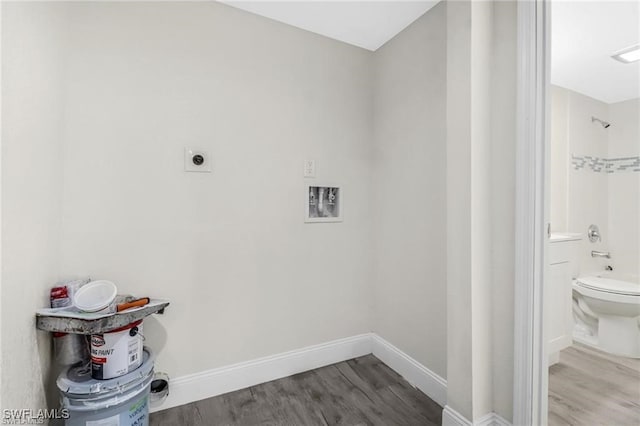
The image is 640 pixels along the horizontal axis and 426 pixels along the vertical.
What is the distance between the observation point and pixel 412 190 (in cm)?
192

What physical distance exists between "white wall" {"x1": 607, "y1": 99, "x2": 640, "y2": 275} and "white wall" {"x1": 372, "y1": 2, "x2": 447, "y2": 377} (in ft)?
9.48

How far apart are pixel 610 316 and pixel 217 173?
336 centimetres

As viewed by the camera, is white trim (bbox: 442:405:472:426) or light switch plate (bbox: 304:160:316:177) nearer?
white trim (bbox: 442:405:472:426)

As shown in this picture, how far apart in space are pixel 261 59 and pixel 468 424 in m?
2.36

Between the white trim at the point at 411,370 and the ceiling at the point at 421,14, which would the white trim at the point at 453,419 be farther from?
the ceiling at the point at 421,14

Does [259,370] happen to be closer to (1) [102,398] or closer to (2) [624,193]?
(1) [102,398]

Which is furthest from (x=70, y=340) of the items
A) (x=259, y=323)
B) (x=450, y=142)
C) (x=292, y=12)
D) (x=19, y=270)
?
(x=292, y=12)

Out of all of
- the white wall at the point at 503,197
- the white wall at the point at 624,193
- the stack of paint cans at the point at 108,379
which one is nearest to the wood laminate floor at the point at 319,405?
the stack of paint cans at the point at 108,379

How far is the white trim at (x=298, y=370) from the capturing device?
166 centimetres

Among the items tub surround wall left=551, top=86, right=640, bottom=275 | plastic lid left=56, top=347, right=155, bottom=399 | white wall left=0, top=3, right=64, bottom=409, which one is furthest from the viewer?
tub surround wall left=551, top=86, right=640, bottom=275

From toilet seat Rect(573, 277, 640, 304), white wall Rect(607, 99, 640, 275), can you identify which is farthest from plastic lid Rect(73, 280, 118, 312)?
white wall Rect(607, 99, 640, 275)

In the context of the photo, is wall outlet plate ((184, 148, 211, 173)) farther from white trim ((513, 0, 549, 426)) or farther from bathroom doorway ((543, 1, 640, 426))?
bathroom doorway ((543, 1, 640, 426))

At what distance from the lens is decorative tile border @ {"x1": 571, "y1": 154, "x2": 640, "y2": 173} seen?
2.99 m

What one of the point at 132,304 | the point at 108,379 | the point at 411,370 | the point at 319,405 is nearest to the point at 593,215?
the point at 411,370
